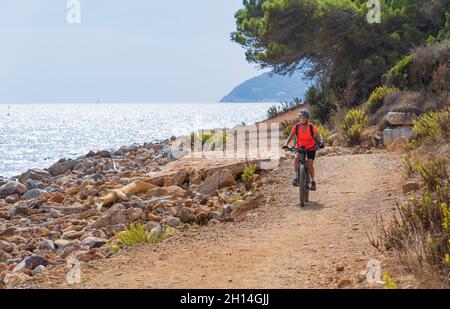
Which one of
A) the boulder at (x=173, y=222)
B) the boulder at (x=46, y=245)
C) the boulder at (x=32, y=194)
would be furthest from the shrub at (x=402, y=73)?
the boulder at (x=46, y=245)

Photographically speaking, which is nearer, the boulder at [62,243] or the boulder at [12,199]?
the boulder at [62,243]

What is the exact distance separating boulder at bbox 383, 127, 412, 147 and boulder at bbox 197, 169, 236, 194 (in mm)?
5765

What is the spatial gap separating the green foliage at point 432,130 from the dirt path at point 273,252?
234 centimetres

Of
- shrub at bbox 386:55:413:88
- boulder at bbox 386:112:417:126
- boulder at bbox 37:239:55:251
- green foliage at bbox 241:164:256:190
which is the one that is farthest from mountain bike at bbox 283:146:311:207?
shrub at bbox 386:55:413:88

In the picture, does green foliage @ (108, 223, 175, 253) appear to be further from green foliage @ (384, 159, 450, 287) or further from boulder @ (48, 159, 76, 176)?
boulder @ (48, 159, 76, 176)

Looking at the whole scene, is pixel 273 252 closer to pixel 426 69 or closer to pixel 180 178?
pixel 180 178

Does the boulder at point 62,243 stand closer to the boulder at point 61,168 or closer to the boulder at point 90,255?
the boulder at point 90,255

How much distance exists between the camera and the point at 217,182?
43.9ft

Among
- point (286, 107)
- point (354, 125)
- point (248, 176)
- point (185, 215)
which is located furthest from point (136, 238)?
point (286, 107)

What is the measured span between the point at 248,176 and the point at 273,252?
5626 millimetres

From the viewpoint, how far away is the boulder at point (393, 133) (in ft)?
55.9

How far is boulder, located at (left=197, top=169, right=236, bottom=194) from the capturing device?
13.3 metres

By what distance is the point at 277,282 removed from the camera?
629 centimetres
